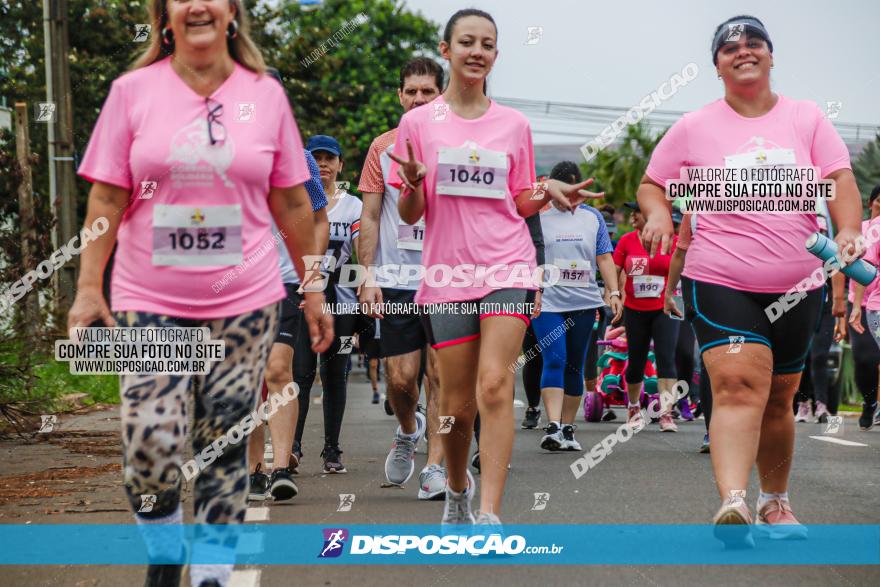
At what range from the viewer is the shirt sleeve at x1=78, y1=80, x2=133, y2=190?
13.8ft

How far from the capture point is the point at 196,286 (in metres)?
4.20

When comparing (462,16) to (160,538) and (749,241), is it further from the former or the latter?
(160,538)

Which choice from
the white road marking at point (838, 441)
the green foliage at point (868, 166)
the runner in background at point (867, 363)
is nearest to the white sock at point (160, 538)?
the white road marking at point (838, 441)

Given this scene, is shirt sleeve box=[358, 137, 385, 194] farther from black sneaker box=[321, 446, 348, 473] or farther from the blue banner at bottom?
the blue banner at bottom

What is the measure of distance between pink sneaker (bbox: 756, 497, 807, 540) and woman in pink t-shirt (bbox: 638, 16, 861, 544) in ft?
1.27

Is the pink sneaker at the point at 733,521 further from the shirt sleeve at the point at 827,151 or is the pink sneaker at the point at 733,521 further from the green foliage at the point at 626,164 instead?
the green foliage at the point at 626,164

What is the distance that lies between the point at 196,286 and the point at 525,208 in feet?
7.10

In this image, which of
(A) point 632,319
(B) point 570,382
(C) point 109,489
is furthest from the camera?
(A) point 632,319

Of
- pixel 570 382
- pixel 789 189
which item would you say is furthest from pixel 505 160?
pixel 570 382

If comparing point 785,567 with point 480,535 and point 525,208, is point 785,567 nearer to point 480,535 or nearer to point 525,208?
point 480,535

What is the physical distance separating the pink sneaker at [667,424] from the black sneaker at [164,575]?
878 centimetres

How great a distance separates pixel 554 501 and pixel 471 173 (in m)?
2.33

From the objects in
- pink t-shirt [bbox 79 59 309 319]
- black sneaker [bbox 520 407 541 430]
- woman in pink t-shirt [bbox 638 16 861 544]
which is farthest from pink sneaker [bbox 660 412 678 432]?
pink t-shirt [bbox 79 59 309 319]

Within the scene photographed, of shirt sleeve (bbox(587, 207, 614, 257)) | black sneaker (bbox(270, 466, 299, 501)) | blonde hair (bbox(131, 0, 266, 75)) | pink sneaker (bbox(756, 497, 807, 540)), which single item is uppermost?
blonde hair (bbox(131, 0, 266, 75))
